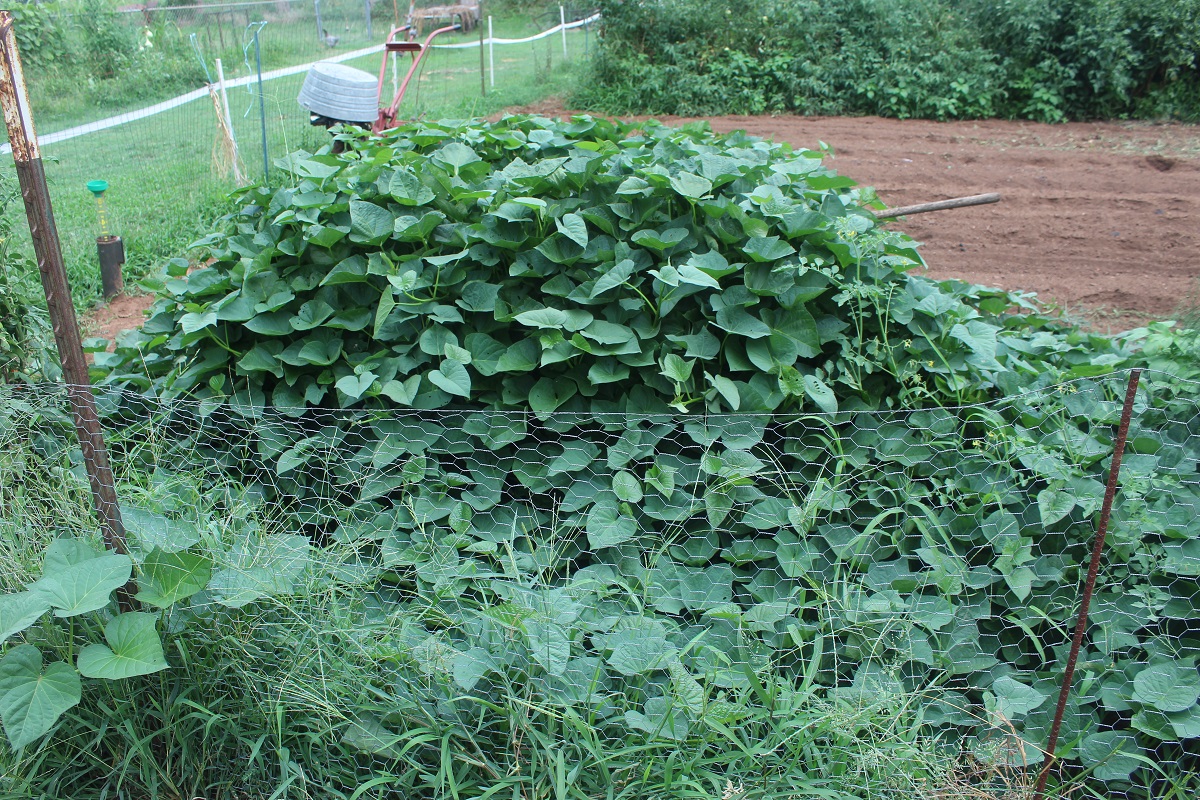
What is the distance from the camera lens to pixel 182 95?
32.1 feet

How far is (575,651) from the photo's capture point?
213 cm

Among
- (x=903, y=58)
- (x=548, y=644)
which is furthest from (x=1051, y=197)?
(x=548, y=644)

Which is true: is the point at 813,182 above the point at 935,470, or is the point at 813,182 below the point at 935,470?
above

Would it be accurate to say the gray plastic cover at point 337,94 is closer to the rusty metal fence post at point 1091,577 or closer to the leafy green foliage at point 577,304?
the leafy green foliage at point 577,304

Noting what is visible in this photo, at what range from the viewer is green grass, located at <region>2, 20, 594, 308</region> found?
589 centimetres

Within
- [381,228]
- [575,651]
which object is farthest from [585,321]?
[575,651]

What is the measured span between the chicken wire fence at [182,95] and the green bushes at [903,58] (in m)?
1.90

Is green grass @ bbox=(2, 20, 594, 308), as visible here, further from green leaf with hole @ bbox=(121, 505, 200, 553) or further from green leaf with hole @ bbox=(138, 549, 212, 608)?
green leaf with hole @ bbox=(138, 549, 212, 608)

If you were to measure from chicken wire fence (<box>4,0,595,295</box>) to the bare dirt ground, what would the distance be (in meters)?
1.73

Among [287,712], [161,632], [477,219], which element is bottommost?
[287,712]

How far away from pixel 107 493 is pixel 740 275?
2.00m

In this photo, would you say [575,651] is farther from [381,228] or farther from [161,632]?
[381,228]

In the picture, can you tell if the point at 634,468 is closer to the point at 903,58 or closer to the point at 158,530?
the point at 158,530

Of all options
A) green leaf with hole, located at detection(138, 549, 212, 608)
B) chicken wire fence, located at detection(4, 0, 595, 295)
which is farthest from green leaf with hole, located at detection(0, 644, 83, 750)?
chicken wire fence, located at detection(4, 0, 595, 295)
